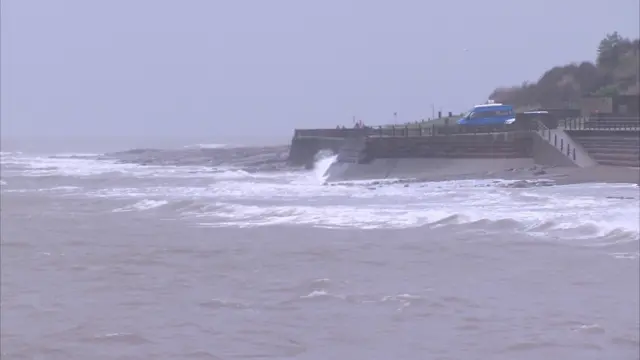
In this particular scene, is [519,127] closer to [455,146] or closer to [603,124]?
[455,146]

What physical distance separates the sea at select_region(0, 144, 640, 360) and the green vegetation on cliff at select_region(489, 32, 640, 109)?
3801cm

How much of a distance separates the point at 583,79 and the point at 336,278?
55.9 metres

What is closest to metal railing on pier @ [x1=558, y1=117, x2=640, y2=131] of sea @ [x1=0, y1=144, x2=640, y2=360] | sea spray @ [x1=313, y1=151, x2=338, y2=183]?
sea spray @ [x1=313, y1=151, x2=338, y2=183]

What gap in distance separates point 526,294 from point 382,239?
Answer: 6241 millimetres

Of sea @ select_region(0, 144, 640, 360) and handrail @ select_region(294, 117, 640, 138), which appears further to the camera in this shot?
handrail @ select_region(294, 117, 640, 138)

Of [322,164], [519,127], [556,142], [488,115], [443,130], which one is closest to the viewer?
[556,142]

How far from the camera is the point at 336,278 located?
14.4 m

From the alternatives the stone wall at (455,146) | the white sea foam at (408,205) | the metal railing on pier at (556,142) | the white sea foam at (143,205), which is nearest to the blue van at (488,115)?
the stone wall at (455,146)

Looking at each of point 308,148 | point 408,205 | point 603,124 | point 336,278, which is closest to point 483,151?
point 603,124

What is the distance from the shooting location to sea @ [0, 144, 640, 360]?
1053 cm

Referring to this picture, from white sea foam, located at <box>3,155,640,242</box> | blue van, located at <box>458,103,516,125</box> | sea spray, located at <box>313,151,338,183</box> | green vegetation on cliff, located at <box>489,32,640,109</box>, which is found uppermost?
green vegetation on cliff, located at <box>489,32,640,109</box>

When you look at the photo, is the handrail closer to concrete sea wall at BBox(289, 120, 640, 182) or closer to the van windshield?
concrete sea wall at BBox(289, 120, 640, 182)

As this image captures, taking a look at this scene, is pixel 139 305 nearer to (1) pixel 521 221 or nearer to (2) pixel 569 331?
(2) pixel 569 331

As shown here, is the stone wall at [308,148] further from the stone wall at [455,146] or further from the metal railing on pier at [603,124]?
the metal railing on pier at [603,124]
